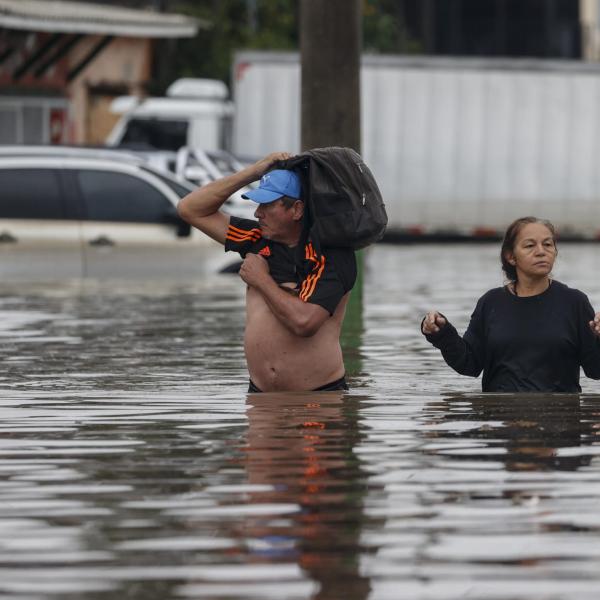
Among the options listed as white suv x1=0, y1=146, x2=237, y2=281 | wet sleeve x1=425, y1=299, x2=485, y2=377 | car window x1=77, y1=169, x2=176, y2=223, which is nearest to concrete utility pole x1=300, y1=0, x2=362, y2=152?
white suv x1=0, y1=146, x2=237, y2=281

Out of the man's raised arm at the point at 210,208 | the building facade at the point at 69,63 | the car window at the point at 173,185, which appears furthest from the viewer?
the building facade at the point at 69,63

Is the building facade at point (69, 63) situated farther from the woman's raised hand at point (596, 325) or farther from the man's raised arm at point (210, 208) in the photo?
the woman's raised hand at point (596, 325)

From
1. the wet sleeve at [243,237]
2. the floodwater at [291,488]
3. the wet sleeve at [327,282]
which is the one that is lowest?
the floodwater at [291,488]

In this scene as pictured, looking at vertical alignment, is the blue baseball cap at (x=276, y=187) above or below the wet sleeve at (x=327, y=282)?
above

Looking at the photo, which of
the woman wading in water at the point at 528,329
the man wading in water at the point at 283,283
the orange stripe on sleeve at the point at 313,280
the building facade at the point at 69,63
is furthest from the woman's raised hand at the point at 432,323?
the building facade at the point at 69,63

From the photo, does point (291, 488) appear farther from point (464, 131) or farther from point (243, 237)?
point (464, 131)

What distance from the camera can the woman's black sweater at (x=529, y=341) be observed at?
9125 mm

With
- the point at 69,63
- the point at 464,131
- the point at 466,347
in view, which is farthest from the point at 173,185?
the point at 69,63

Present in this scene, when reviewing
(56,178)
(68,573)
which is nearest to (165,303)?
(56,178)

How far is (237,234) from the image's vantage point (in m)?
9.25

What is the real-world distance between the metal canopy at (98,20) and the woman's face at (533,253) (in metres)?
31.3

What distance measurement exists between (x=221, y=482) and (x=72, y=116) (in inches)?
1478

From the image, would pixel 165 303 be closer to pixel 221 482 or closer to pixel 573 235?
pixel 221 482

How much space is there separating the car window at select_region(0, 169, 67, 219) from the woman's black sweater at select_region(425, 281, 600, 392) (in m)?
11.5
